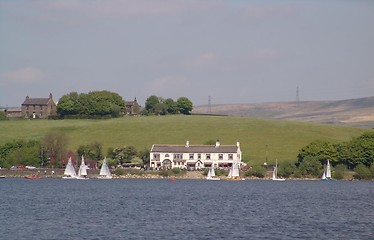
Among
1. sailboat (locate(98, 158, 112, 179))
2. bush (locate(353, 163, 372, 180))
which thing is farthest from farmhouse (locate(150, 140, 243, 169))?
bush (locate(353, 163, 372, 180))

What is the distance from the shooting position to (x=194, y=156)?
523ft

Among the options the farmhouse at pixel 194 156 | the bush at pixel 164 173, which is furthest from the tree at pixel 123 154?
the bush at pixel 164 173

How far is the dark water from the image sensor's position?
50.6 metres

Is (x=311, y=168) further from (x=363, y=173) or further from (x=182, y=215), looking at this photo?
(x=182, y=215)

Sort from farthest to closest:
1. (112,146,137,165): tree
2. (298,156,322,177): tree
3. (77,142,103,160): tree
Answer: (77,142,103,160): tree
(112,146,137,165): tree
(298,156,322,177): tree

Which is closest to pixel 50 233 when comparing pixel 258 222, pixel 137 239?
pixel 137 239

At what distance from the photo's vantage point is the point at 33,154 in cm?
14875

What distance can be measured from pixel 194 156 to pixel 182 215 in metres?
97.5

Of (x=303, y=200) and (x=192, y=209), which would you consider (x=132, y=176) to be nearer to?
(x=303, y=200)

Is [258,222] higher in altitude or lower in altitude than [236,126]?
lower

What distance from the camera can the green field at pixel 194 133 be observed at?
168m

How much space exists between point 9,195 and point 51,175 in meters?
54.4

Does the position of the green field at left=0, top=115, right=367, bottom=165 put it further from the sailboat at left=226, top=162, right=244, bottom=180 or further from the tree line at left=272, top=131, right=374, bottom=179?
the sailboat at left=226, top=162, right=244, bottom=180

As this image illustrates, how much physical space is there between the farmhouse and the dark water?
65638 mm
